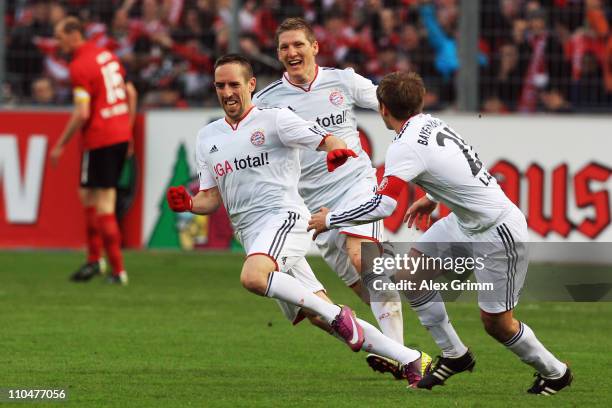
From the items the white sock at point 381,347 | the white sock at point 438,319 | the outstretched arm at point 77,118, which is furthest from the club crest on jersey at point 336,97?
the outstretched arm at point 77,118

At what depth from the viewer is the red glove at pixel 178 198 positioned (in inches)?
320

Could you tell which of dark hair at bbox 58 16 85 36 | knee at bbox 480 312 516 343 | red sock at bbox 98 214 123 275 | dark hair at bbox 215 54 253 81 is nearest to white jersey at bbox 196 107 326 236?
dark hair at bbox 215 54 253 81

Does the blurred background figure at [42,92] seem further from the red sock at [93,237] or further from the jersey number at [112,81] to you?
the red sock at [93,237]

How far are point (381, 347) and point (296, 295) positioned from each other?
0.55 metres

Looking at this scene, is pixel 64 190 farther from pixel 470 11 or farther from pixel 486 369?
pixel 486 369

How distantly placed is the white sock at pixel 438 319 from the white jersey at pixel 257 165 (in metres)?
0.88

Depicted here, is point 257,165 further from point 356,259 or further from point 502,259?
point 502,259

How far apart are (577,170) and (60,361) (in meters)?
8.02

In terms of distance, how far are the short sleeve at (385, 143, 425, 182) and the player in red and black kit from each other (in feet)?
22.0

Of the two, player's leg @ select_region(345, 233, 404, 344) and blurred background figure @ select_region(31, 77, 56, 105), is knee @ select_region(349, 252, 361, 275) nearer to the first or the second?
player's leg @ select_region(345, 233, 404, 344)

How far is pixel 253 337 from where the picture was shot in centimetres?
1041

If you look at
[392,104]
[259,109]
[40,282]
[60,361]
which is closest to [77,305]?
[40,282]

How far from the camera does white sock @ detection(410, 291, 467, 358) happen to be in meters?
8.10

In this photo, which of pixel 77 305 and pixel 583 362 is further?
pixel 77 305
